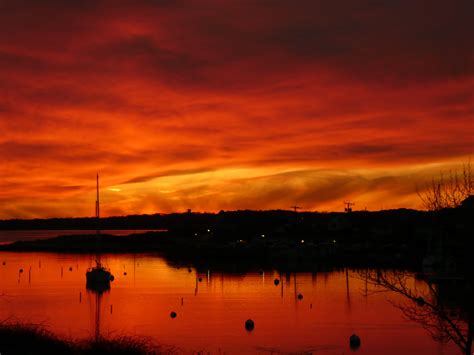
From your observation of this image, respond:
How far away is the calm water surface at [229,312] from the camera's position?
1854 inches

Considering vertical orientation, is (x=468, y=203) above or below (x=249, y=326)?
above

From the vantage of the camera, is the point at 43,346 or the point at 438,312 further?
the point at 43,346

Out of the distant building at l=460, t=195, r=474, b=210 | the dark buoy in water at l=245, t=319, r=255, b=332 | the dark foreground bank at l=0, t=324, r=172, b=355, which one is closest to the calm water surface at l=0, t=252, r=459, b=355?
the dark buoy in water at l=245, t=319, r=255, b=332

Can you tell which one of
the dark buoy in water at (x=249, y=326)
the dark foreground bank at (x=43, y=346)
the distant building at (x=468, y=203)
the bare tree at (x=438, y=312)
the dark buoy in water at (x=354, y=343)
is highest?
the distant building at (x=468, y=203)

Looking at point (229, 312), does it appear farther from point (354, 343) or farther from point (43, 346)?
point (43, 346)

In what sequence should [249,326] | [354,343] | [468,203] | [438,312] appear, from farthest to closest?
[249,326]
[354,343]
[468,203]
[438,312]

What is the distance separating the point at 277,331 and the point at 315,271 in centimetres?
6130

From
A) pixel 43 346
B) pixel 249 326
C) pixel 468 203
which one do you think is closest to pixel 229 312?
pixel 249 326

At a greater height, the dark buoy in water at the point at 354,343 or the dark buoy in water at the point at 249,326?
the dark buoy in water at the point at 249,326

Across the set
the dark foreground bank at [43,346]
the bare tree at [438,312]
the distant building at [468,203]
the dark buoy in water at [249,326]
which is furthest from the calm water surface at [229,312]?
the distant building at [468,203]

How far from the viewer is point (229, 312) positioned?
213 feet

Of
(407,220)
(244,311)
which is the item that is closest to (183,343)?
(244,311)

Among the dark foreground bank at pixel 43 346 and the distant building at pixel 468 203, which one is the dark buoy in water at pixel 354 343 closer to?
the dark foreground bank at pixel 43 346

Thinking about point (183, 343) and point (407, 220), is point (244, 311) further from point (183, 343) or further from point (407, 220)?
point (407, 220)
